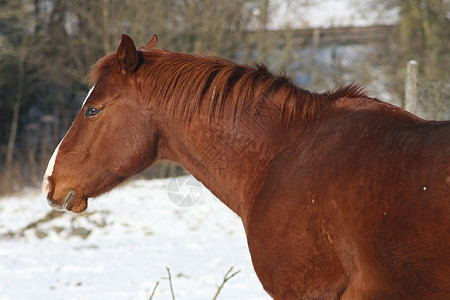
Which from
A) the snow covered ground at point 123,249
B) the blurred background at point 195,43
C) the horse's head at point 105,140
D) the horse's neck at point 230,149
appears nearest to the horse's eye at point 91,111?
the horse's head at point 105,140

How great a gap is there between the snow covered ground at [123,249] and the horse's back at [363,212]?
1.33 metres

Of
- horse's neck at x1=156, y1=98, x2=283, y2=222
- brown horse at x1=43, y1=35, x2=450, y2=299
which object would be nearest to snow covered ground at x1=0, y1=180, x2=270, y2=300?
brown horse at x1=43, y1=35, x2=450, y2=299

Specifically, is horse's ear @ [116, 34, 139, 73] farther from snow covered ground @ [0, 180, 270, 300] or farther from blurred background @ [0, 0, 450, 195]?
blurred background @ [0, 0, 450, 195]

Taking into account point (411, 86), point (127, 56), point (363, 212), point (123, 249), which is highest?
point (127, 56)

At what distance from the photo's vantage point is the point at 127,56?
9.37 ft

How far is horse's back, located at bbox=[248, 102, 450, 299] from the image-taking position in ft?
6.46

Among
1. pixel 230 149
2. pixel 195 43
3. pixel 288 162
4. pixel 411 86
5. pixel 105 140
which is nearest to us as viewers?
pixel 288 162

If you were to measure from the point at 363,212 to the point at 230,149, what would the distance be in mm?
926

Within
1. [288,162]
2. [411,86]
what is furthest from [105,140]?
[411,86]

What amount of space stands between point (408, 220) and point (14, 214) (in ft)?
30.3

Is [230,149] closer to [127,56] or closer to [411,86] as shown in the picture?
[127,56]

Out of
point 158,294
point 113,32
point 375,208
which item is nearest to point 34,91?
point 113,32

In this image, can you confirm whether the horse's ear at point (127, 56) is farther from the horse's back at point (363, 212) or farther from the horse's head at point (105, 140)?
the horse's back at point (363, 212)

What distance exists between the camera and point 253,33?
49.1 ft
